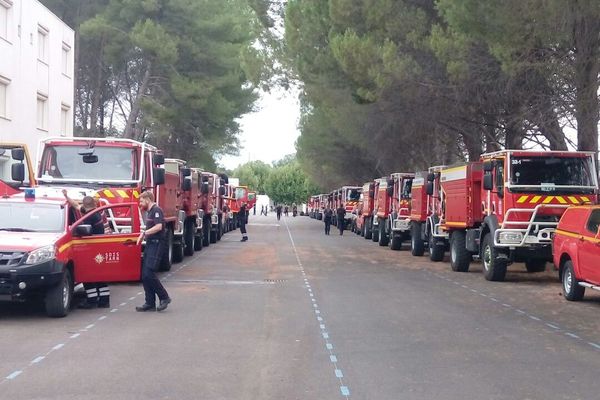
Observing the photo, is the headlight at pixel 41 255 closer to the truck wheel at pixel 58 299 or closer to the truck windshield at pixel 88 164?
the truck wheel at pixel 58 299

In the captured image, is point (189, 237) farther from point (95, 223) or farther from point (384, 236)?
point (95, 223)

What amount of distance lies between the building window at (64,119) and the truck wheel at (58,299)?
79.5ft

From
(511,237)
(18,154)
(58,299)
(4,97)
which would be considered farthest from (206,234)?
(58,299)

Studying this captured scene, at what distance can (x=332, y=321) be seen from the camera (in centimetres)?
1165

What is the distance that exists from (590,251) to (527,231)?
377 centimetres

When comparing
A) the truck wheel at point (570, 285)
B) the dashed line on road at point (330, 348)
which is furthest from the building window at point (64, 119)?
the truck wheel at point (570, 285)

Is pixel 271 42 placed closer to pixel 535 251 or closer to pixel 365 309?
pixel 535 251

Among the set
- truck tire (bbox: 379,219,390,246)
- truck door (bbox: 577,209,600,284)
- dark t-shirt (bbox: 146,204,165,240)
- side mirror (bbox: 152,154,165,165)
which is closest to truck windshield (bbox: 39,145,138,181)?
side mirror (bbox: 152,154,165,165)

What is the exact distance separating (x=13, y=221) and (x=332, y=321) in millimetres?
4935

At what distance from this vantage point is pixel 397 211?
3070 centimetres

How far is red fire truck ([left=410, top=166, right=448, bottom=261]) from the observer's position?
23875 mm

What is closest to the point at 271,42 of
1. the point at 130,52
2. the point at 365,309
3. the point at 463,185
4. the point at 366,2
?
the point at 130,52

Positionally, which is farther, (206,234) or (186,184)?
(206,234)

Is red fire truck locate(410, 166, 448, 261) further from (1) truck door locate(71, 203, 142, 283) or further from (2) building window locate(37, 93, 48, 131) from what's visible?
(2) building window locate(37, 93, 48, 131)
